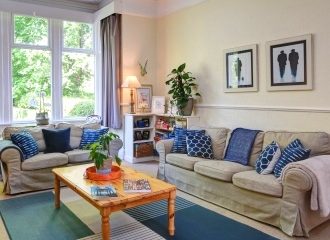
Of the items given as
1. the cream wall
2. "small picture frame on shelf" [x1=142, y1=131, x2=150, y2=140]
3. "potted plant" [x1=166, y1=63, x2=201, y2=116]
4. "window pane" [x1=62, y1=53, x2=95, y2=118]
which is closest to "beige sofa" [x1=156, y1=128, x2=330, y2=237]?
the cream wall

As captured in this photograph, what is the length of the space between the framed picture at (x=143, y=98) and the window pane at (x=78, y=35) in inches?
55.2

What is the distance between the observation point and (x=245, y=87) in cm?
421

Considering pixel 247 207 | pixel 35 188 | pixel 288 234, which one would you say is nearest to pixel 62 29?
pixel 35 188

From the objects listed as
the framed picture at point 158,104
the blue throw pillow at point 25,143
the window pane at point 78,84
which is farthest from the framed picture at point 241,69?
the window pane at point 78,84

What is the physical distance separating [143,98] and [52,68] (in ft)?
5.95

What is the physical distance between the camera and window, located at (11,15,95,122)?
5398 mm

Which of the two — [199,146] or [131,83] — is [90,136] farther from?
[199,146]

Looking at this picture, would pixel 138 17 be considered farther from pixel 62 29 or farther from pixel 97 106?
pixel 97 106

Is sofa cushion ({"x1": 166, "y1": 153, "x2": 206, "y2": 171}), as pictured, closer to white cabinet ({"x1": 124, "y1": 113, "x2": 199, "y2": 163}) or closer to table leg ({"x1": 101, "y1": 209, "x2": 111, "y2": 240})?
white cabinet ({"x1": 124, "y1": 113, "x2": 199, "y2": 163})

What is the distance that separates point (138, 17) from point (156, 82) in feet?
4.31

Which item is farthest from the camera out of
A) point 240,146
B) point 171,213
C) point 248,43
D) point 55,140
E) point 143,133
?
point 143,133

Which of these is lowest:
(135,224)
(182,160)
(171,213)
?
(135,224)

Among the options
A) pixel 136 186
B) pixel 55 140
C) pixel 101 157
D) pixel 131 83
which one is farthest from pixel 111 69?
pixel 136 186

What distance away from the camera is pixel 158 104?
19.1 ft
